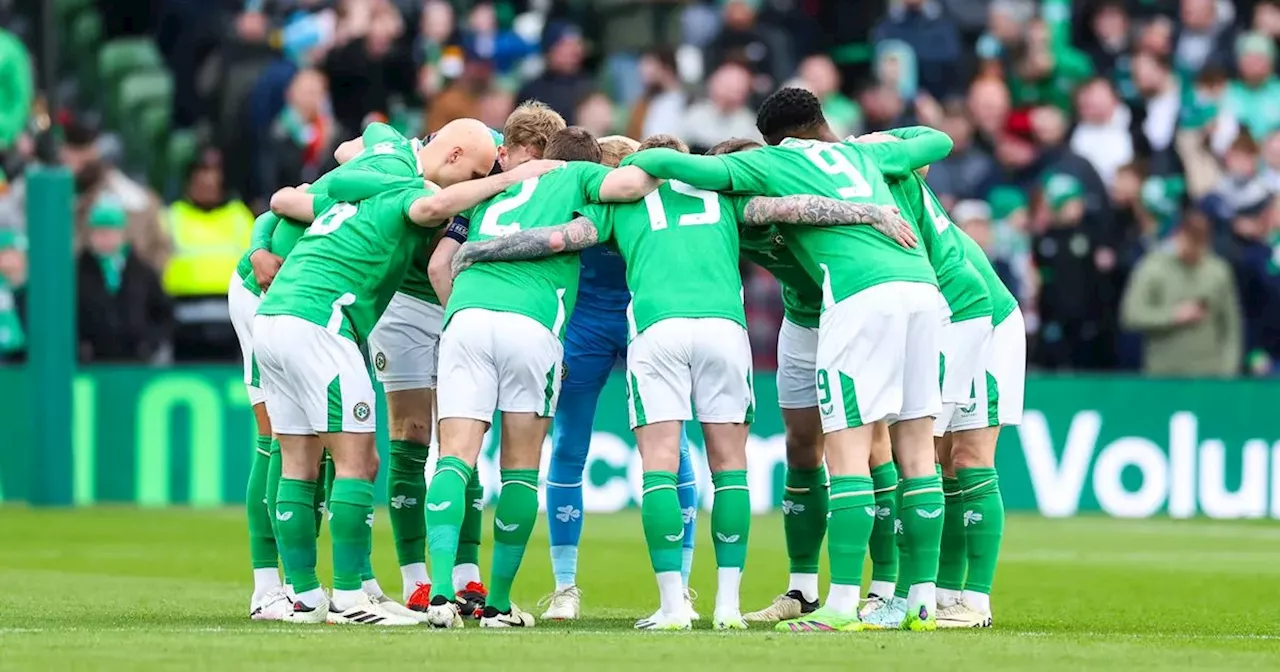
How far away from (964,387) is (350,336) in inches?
115

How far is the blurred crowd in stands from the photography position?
64.2ft

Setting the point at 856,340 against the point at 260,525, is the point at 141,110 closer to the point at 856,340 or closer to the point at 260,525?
the point at 260,525

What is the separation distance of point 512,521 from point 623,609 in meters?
1.75

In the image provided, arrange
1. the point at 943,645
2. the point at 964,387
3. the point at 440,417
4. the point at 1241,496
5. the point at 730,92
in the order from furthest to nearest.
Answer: the point at 730,92, the point at 1241,496, the point at 964,387, the point at 440,417, the point at 943,645

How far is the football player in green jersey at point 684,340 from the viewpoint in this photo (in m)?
9.91

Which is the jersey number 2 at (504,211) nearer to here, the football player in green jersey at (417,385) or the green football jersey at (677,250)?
the green football jersey at (677,250)

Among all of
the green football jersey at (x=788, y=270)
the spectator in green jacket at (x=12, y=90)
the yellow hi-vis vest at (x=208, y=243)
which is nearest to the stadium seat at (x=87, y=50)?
the spectator in green jacket at (x=12, y=90)

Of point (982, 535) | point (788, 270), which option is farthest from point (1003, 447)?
point (788, 270)

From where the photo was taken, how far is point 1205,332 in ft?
63.8

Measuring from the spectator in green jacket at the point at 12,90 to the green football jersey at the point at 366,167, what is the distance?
10.5 m

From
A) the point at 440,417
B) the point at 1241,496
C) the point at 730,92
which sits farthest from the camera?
the point at 730,92

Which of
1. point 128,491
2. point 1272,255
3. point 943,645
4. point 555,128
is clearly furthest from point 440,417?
point 1272,255

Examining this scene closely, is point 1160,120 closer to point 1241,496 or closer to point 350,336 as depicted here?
point 1241,496

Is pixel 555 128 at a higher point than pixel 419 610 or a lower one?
higher
